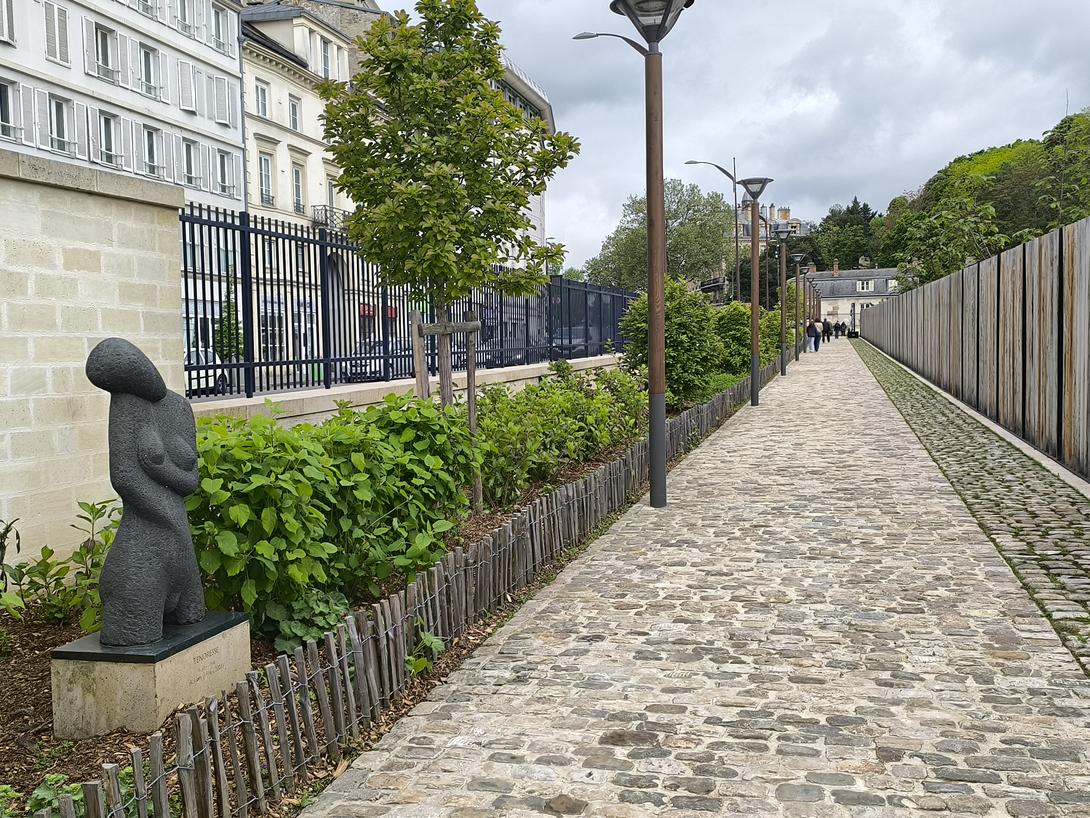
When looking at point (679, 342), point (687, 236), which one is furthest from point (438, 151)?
point (687, 236)

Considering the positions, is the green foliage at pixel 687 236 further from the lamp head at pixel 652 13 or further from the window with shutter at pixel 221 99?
the lamp head at pixel 652 13

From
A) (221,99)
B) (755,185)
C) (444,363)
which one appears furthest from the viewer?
(221,99)

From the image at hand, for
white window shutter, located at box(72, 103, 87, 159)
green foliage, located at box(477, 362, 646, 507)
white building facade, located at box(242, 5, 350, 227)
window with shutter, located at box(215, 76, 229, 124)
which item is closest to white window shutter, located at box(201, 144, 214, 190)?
window with shutter, located at box(215, 76, 229, 124)

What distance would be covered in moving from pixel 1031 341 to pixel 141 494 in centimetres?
1274

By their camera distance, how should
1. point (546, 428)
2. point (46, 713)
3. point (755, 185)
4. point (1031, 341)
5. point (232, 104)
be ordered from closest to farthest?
point (46, 713) < point (546, 428) < point (1031, 341) < point (755, 185) < point (232, 104)

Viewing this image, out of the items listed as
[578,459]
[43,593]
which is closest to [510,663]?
[43,593]

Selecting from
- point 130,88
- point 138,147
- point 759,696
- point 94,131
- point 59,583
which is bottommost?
point 759,696

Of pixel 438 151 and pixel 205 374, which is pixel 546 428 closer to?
pixel 438 151

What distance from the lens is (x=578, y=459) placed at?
11703mm

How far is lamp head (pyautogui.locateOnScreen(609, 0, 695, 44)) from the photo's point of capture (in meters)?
10.2

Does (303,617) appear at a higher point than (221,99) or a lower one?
lower

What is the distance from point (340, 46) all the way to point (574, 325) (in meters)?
32.8

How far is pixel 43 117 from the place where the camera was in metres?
31.8

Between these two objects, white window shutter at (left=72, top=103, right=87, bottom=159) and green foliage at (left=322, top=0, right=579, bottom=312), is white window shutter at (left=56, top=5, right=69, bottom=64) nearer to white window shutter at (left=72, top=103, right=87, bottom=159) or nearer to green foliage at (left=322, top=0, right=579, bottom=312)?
white window shutter at (left=72, top=103, right=87, bottom=159)
